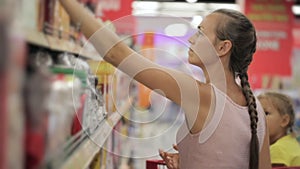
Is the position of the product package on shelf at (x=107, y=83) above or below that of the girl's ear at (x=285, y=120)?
above

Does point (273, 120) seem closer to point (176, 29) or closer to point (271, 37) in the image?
point (176, 29)

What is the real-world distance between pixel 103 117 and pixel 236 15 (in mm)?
612

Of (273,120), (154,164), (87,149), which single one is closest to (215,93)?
(154,164)

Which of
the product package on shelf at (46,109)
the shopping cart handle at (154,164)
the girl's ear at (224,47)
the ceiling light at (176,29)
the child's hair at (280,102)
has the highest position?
the ceiling light at (176,29)

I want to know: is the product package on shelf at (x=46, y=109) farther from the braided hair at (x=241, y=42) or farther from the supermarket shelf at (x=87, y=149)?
the braided hair at (x=241, y=42)

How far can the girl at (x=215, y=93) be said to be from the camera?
6.17 feet

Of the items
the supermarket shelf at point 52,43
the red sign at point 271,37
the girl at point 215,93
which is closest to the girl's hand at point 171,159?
the girl at point 215,93

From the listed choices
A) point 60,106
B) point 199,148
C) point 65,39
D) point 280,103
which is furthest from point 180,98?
point 280,103

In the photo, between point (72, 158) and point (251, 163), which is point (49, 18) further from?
point (251, 163)

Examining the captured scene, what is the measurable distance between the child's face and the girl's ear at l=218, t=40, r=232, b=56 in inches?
56.5

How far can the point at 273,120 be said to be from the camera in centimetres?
340

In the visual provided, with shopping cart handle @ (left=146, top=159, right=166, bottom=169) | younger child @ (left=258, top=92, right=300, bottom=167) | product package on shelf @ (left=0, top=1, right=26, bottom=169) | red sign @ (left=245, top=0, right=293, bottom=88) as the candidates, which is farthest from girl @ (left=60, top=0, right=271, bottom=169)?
red sign @ (left=245, top=0, right=293, bottom=88)

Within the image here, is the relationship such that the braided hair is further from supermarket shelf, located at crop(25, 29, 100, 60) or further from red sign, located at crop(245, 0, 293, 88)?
red sign, located at crop(245, 0, 293, 88)

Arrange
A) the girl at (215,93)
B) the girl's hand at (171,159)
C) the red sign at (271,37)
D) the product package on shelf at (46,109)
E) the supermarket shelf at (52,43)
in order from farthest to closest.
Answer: the red sign at (271,37)
the girl's hand at (171,159)
the girl at (215,93)
the supermarket shelf at (52,43)
the product package on shelf at (46,109)
